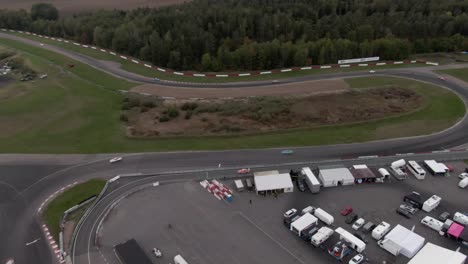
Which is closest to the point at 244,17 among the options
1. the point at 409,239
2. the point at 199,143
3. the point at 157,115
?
the point at 157,115

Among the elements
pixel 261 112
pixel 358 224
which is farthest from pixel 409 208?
pixel 261 112

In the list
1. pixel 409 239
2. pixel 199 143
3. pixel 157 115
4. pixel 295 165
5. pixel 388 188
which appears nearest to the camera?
pixel 409 239

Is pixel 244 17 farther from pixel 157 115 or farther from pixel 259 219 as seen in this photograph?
pixel 259 219

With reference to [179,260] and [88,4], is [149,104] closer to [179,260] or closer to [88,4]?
[179,260]

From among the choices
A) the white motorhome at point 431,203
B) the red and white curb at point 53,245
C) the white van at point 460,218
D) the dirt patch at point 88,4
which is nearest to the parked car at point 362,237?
the white motorhome at point 431,203

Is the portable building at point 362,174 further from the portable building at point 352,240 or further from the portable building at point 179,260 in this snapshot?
the portable building at point 179,260

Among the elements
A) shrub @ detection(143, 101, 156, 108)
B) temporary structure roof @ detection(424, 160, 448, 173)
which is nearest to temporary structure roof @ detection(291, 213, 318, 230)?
temporary structure roof @ detection(424, 160, 448, 173)
